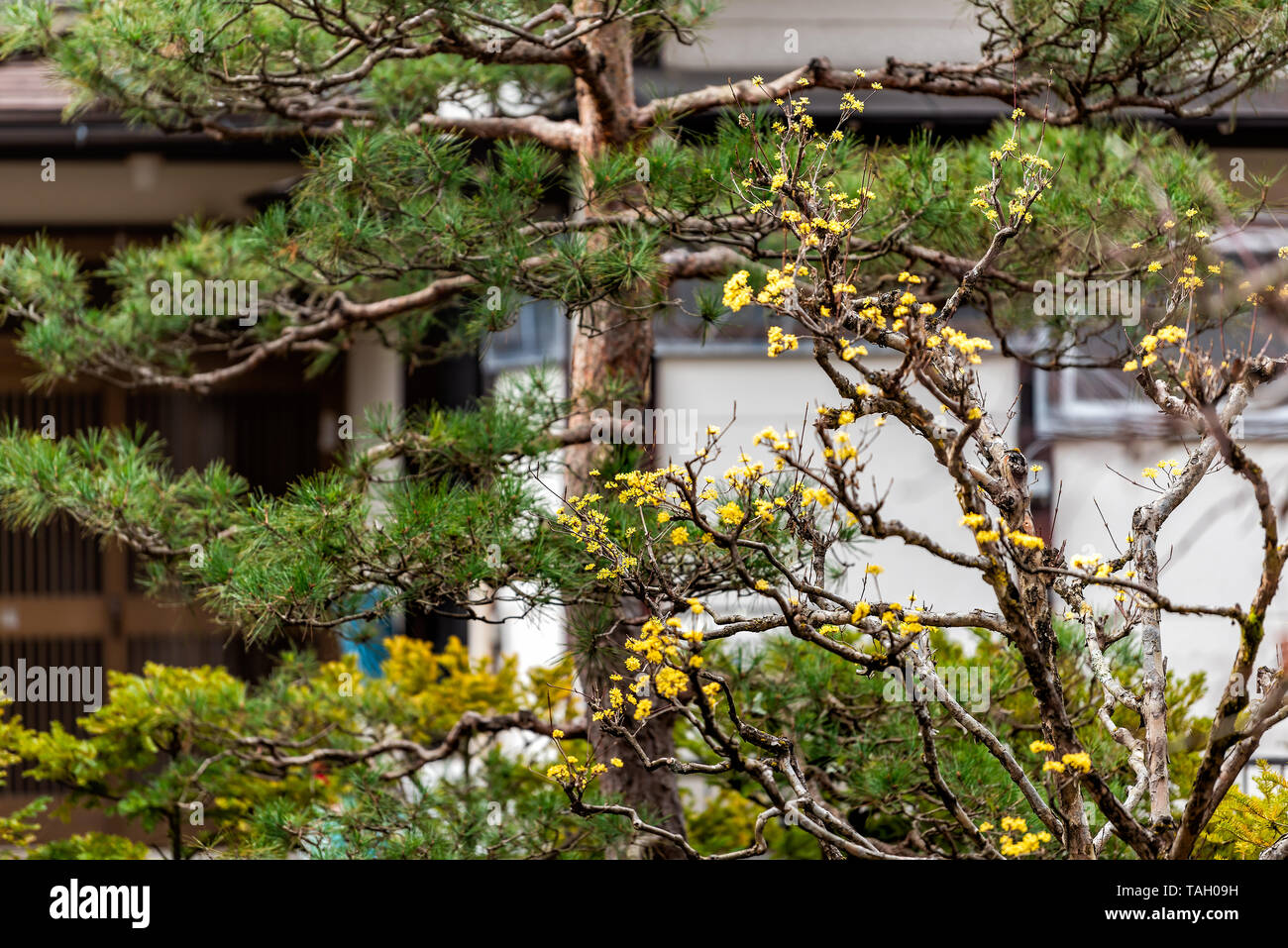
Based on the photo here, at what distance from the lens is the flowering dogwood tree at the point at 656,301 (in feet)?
8.06

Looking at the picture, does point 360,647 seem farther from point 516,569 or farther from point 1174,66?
point 1174,66

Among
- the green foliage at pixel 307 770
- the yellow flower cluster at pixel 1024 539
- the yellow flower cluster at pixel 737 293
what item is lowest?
the green foliage at pixel 307 770

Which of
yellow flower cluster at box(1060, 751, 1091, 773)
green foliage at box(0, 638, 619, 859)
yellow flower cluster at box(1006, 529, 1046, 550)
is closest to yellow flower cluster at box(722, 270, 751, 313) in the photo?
yellow flower cluster at box(1006, 529, 1046, 550)

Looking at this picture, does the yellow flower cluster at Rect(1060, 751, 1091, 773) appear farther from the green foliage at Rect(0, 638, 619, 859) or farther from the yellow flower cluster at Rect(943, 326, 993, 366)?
the green foliage at Rect(0, 638, 619, 859)

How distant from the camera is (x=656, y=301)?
346 cm

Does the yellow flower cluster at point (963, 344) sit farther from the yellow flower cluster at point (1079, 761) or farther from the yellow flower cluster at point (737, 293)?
the yellow flower cluster at point (1079, 761)

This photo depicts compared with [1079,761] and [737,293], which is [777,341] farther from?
[1079,761]

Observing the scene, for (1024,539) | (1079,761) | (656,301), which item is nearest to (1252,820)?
(1079,761)

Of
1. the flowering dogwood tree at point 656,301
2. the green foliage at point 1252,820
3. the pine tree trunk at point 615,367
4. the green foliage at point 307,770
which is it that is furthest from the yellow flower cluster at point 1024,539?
the green foliage at point 307,770

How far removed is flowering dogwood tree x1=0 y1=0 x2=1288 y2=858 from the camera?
246 cm

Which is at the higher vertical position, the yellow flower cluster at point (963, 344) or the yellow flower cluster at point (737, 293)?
the yellow flower cluster at point (737, 293)

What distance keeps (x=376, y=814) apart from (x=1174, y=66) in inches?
121

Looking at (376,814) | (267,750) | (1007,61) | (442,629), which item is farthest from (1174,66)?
(442,629)

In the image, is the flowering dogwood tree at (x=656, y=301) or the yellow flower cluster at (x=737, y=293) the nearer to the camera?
the yellow flower cluster at (x=737, y=293)
